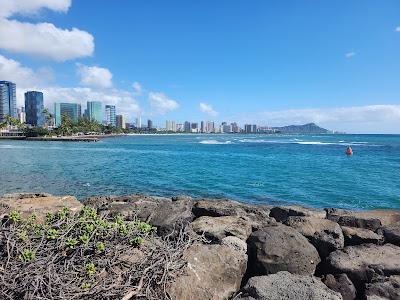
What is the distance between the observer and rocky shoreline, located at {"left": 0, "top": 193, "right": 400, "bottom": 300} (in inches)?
219

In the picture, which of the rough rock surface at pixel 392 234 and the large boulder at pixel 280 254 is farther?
the rough rock surface at pixel 392 234

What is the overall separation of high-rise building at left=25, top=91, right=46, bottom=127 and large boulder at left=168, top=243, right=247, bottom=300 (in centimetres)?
21059

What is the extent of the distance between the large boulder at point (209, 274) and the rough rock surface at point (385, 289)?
2204 mm

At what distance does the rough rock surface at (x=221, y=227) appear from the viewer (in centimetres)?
785

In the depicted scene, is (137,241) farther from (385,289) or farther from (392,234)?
(392,234)

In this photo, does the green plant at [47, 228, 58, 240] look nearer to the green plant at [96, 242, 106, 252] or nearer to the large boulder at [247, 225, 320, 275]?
the green plant at [96, 242, 106, 252]

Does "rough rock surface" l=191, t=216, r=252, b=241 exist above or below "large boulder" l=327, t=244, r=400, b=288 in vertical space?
above

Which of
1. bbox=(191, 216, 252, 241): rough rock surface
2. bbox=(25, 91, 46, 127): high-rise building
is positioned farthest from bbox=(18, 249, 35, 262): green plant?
bbox=(25, 91, 46, 127): high-rise building

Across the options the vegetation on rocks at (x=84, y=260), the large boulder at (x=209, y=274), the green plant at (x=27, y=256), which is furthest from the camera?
the large boulder at (x=209, y=274)

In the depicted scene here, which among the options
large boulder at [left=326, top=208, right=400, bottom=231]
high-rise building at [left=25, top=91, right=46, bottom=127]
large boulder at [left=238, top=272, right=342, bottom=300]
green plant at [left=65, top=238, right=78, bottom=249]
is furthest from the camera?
high-rise building at [left=25, top=91, right=46, bottom=127]

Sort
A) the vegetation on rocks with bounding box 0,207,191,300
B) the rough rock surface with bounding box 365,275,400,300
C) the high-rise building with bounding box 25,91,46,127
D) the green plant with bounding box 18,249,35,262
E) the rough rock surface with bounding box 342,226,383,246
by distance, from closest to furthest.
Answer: the vegetation on rocks with bounding box 0,207,191,300 → the green plant with bounding box 18,249,35,262 → the rough rock surface with bounding box 365,275,400,300 → the rough rock surface with bounding box 342,226,383,246 → the high-rise building with bounding box 25,91,46,127

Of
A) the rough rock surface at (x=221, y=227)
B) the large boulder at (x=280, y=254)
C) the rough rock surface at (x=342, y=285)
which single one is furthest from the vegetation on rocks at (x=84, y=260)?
the rough rock surface at (x=342, y=285)

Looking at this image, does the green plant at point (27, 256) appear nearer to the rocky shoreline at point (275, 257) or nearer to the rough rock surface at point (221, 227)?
the rocky shoreline at point (275, 257)

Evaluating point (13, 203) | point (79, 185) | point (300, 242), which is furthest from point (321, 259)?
point (79, 185)
